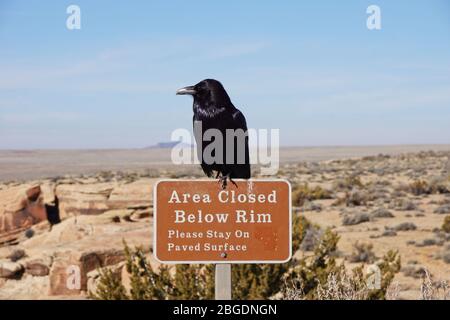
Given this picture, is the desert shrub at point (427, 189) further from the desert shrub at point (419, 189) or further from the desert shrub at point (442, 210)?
the desert shrub at point (442, 210)

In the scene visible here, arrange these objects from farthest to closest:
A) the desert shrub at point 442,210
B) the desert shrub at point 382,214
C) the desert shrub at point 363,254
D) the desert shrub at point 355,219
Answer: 1. the desert shrub at point 442,210
2. the desert shrub at point 382,214
3. the desert shrub at point 355,219
4. the desert shrub at point 363,254

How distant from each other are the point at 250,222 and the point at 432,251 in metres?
11.8

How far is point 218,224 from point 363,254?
10.5m

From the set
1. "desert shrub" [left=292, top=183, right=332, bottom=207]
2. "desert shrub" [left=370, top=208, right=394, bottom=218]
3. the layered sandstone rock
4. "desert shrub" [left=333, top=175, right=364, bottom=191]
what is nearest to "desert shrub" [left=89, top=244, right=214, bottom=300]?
the layered sandstone rock

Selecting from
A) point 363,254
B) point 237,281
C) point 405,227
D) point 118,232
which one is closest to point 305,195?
point 405,227

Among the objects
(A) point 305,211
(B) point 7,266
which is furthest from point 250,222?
(A) point 305,211

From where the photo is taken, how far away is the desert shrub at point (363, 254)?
13641 mm

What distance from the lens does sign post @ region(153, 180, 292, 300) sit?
12.8 ft

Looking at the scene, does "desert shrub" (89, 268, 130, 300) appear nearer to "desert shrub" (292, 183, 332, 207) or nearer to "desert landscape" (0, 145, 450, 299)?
"desert landscape" (0, 145, 450, 299)

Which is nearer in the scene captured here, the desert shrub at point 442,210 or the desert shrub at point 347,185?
the desert shrub at point 442,210

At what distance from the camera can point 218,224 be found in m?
3.89

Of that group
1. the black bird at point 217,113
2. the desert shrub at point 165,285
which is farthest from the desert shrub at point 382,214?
the black bird at point 217,113
